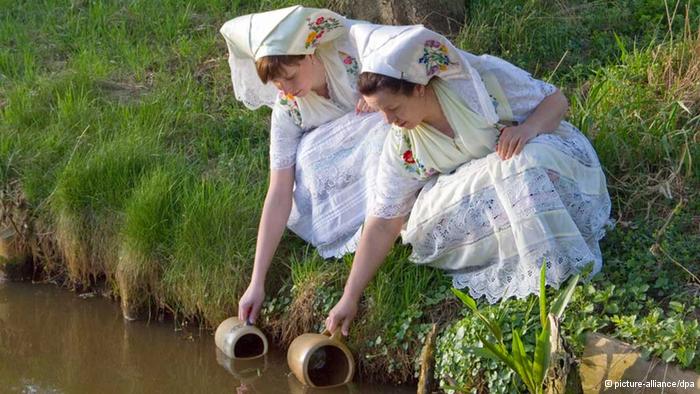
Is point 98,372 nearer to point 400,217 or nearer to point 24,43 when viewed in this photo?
point 400,217

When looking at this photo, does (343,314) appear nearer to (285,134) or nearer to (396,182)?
(396,182)

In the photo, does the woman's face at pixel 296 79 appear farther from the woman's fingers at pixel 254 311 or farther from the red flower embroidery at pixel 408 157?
the woman's fingers at pixel 254 311

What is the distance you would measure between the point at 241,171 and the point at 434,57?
1.86 metres

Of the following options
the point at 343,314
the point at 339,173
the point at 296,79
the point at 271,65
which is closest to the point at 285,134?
the point at 339,173

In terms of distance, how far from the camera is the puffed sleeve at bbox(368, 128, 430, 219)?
466 centimetres

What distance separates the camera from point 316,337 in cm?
462

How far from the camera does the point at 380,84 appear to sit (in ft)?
13.9

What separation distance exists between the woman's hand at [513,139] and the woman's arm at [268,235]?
42.6 inches

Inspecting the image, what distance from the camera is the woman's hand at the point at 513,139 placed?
4426 mm

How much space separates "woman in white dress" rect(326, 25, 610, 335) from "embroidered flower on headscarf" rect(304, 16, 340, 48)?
13 centimetres

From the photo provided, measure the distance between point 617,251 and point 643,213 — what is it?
38cm

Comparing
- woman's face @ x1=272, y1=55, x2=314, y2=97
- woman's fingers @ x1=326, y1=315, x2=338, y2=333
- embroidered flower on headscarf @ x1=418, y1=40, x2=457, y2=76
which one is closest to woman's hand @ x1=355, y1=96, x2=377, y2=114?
woman's face @ x1=272, y1=55, x2=314, y2=97

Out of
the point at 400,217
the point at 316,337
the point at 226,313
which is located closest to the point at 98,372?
the point at 226,313

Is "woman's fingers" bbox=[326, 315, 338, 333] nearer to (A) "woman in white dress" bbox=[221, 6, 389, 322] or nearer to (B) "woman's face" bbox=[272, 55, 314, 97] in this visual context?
(A) "woman in white dress" bbox=[221, 6, 389, 322]
